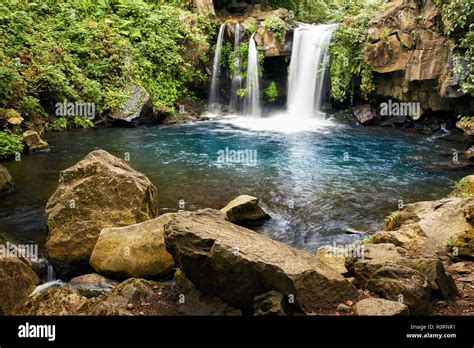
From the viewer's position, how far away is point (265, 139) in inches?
690

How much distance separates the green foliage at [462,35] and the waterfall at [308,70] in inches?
269

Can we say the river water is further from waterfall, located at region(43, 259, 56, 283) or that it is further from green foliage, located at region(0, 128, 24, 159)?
waterfall, located at region(43, 259, 56, 283)

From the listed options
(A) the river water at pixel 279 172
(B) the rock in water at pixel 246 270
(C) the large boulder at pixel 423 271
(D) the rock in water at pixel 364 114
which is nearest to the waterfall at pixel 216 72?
(A) the river water at pixel 279 172

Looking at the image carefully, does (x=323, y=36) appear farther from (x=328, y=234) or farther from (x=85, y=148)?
(x=328, y=234)

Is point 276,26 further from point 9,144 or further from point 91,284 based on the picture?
point 91,284

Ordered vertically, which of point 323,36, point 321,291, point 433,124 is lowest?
point 321,291

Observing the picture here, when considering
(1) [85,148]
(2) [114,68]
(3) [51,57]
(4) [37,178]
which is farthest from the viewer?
(2) [114,68]

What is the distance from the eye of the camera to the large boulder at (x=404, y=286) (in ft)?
15.1

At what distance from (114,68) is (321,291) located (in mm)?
18350

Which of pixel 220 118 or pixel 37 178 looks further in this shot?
pixel 220 118

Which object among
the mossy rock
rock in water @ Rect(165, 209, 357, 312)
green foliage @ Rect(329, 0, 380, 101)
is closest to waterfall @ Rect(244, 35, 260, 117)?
green foliage @ Rect(329, 0, 380, 101)

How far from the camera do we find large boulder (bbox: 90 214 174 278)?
6438mm

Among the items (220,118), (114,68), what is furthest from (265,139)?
(114,68)

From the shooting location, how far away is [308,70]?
73.4 feet
